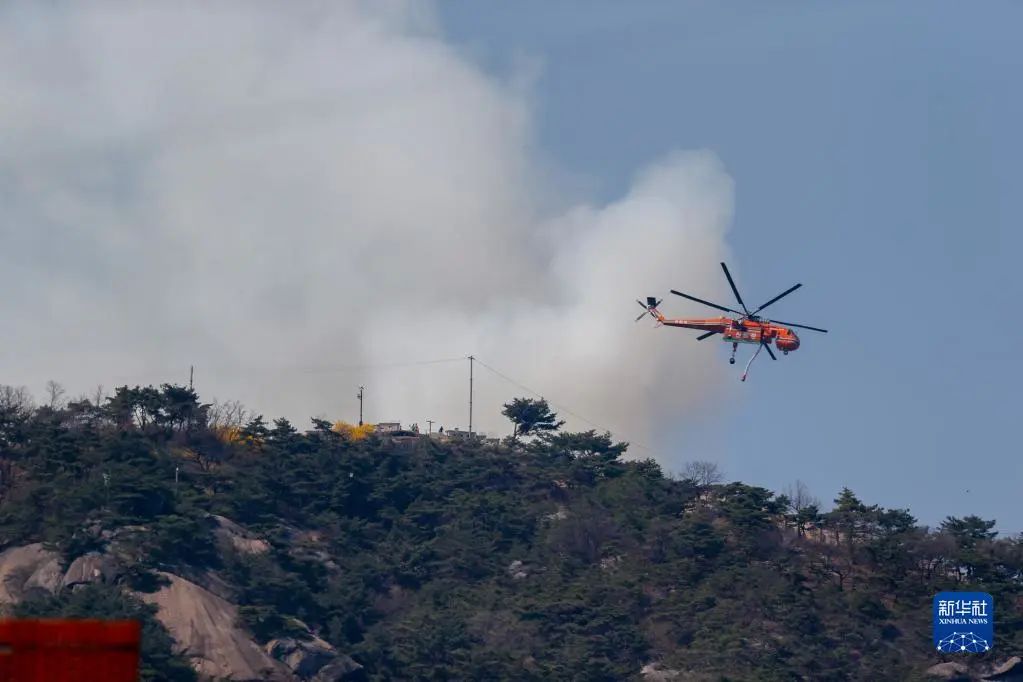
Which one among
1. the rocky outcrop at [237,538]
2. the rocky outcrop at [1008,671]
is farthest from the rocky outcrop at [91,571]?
the rocky outcrop at [1008,671]

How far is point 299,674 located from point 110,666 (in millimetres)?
56911

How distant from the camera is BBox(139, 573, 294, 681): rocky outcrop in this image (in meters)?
67.1

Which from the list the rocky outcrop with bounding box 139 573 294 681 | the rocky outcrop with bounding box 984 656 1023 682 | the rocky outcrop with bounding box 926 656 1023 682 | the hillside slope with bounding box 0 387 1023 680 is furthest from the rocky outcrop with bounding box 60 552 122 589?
the rocky outcrop with bounding box 984 656 1023 682

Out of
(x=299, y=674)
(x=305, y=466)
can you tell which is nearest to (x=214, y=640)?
(x=299, y=674)

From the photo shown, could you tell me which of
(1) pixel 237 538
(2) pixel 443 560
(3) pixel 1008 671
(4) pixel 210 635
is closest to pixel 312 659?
(4) pixel 210 635

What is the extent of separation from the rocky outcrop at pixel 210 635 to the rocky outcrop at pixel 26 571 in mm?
5053

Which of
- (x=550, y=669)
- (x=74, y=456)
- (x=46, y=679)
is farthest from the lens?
(x=74, y=456)

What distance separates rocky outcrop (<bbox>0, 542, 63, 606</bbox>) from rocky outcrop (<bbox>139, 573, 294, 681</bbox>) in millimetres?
5053

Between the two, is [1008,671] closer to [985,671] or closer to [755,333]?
[985,671]

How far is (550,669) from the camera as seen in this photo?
222ft

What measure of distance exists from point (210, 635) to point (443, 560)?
21.0 meters

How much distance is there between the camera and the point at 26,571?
70.6 meters

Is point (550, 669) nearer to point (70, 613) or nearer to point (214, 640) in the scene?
point (214, 640)

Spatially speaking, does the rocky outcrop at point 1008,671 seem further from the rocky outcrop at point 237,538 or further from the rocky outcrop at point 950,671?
the rocky outcrop at point 237,538
